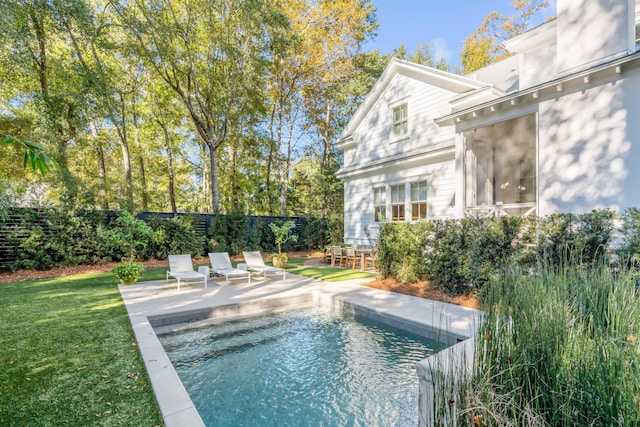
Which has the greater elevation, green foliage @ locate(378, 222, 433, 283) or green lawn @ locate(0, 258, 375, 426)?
green foliage @ locate(378, 222, 433, 283)

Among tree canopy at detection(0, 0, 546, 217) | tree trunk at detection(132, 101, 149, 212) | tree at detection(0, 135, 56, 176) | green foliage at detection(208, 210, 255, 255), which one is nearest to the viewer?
tree at detection(0, 135, 56, 176)

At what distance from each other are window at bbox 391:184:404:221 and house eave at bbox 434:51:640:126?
3.75m

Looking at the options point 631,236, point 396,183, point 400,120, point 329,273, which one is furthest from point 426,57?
point 631,236

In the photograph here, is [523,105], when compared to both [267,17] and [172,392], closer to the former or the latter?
[172,392]

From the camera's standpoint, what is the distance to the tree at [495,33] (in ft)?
67.9

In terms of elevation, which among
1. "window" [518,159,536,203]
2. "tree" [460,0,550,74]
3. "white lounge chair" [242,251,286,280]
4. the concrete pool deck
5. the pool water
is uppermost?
"tree" [460,0,550,74]

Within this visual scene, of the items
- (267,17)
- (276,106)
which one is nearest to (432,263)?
(267,17)

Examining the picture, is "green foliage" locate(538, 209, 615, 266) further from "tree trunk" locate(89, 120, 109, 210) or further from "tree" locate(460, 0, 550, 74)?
"tree" locate(460, 0, 550, 74)

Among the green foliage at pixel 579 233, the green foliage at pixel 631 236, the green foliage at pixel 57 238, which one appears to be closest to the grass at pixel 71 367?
the green foliage at pixel 57 238

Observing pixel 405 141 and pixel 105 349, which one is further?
pixel 405 141

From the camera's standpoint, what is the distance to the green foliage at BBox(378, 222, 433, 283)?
8461 millimetres

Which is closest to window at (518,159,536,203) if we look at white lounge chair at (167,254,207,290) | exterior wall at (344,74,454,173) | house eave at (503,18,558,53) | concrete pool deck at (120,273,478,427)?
exterior wall at (344,74,454,173)

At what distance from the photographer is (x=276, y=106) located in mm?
22109

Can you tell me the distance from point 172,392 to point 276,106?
2146cm
